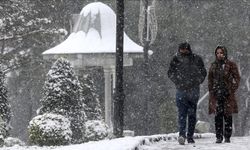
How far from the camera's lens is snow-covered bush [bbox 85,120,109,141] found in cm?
1611

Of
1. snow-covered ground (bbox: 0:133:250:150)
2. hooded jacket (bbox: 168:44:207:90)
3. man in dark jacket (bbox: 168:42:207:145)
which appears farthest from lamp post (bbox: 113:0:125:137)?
hooded jacket (bbox: 168:44:207:90)

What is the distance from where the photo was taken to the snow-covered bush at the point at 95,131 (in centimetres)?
1611

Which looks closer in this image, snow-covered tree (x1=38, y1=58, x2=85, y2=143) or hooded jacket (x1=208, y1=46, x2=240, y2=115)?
hooded jacket (x1=208, y1=46, x2=240, y2=115)

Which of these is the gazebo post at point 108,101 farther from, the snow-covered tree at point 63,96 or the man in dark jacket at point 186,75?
the man in dark jacket at point 186,75

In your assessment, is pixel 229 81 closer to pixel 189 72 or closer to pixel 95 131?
pixel 189 72

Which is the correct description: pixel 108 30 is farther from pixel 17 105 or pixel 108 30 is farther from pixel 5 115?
pixel 17 105

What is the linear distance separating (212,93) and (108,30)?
10914mm

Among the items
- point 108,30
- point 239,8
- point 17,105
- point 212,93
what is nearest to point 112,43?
point 108,30

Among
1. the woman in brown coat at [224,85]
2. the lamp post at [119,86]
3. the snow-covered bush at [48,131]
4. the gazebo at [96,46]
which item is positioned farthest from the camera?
the gazebo at [96,46]

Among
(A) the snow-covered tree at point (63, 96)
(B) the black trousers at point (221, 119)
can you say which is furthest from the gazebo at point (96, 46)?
(B) the black trousers at point (221, 119)

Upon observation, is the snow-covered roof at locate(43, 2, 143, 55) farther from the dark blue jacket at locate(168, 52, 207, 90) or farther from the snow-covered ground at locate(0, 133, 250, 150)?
the dark blue jacket at locate(168, 52, 207, 90)

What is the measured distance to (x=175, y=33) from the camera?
1369 inches

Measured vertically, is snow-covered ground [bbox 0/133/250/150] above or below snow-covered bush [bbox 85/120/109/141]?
above

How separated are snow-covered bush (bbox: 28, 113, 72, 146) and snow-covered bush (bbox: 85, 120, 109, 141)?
2.62m
